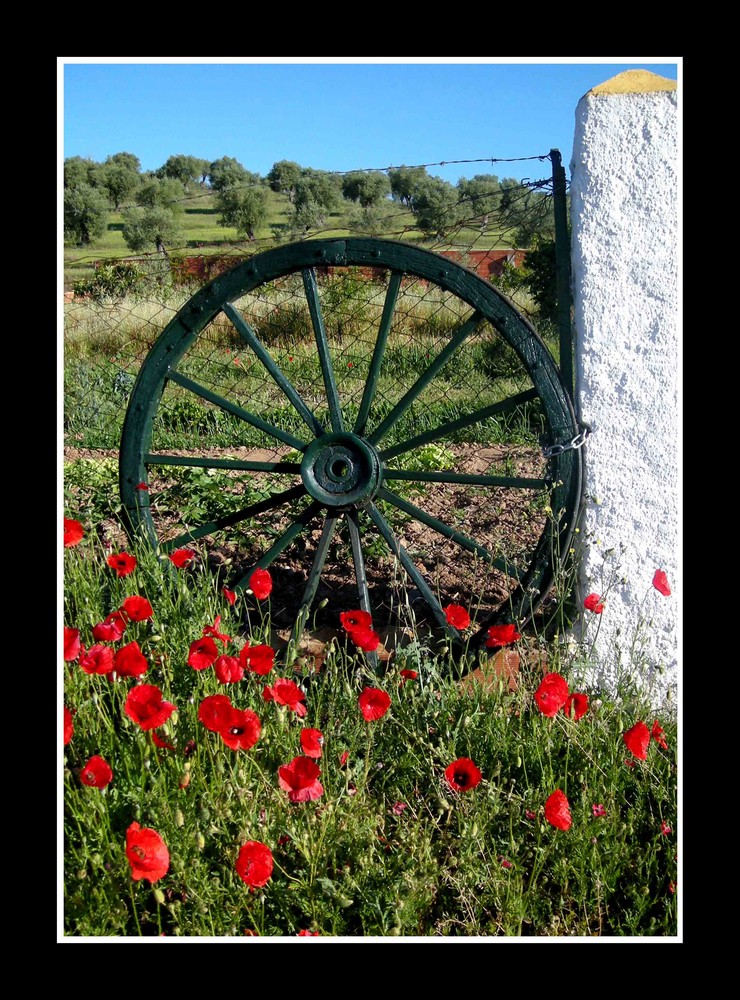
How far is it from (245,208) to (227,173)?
28.7ft

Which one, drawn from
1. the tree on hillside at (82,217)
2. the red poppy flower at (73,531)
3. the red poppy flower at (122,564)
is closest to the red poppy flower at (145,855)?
the red poppy flower at (122,564)

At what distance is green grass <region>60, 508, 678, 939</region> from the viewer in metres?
1.86

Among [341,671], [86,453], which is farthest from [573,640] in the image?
[86,453]

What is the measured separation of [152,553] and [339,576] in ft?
3.66

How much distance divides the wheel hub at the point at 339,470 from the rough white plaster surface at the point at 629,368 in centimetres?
72

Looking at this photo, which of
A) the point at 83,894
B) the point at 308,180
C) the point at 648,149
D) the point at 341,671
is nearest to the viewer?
the point at 83,894

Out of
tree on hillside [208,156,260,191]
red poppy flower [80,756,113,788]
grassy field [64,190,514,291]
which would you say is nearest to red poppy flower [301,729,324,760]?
red poppy flower [80,756,113,788]

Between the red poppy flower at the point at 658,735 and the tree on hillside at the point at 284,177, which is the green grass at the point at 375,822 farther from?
the tree on hillside at the point at 284,177

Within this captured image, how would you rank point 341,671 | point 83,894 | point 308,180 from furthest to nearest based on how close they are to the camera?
point 308,180 → point 341,671 → point 83,894

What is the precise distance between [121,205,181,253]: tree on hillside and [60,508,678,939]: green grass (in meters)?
19.6

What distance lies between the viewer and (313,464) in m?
2.94

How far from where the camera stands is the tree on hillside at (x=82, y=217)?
17672 mm

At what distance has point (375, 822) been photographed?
2.02 meters
